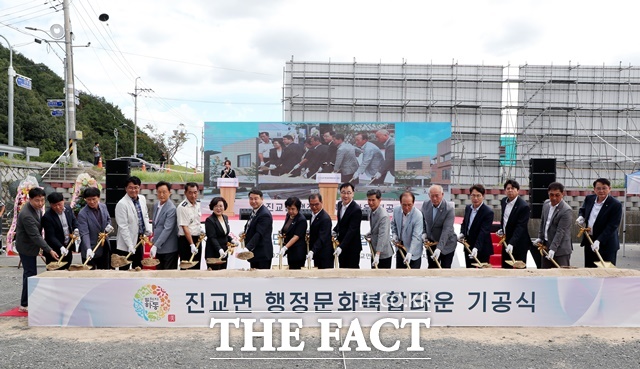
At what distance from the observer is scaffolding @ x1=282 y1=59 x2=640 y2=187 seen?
1736cm

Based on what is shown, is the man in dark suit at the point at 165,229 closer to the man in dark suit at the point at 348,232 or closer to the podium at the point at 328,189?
the man in dark suit at the point at 348,232

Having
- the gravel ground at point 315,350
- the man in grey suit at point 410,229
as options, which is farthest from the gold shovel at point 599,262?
the man in grey suit at point 410,229

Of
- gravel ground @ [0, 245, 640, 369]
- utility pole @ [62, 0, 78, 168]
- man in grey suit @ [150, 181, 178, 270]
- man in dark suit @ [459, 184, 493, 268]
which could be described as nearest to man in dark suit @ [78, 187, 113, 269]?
man in grey suit @ [150, 181, 178, 270]

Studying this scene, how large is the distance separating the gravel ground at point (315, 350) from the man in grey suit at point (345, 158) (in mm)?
5610

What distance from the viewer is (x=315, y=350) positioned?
3.42 metres

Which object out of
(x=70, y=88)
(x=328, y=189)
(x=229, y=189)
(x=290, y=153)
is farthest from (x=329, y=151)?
(x=70, y=88)

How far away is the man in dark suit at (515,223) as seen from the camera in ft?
15.4

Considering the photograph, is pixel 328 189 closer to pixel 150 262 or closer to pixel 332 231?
pixel 332 231

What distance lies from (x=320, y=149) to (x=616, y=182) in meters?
12.3

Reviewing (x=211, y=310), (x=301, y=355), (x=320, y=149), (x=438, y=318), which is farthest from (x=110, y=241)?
(x=320, y=149)

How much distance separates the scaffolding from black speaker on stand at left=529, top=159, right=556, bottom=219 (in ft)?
28.7

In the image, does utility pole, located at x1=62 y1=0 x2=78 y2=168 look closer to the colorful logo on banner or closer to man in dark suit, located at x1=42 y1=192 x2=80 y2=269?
man in dark suit, located at x1=42 y1=192 x2=80 y2=269

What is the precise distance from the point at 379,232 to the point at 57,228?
296cm

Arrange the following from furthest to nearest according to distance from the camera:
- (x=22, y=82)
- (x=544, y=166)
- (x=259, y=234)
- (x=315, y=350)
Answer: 1. (x=22, y=82)
2. (x=544, y=166)
3. (x=259, y=234)
4. (x=315, y=350)
